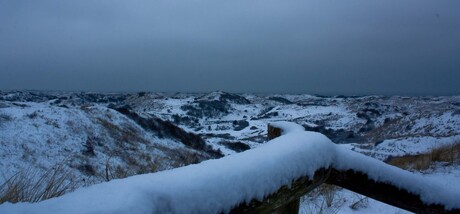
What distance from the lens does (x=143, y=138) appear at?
19.2 metres

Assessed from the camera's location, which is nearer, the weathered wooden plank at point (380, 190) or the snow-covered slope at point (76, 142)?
the weathered wooden plank at point (380, 190)

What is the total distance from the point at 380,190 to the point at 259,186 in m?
0.86

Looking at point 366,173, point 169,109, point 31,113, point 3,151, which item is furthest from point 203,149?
point 169,109

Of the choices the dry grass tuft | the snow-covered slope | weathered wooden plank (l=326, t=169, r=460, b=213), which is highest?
weathered wooden plank (l=326, t=169, r=460, b=213)

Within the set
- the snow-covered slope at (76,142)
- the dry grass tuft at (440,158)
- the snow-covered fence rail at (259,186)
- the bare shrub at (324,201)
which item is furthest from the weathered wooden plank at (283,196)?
the snow-covered slope at (76,142)

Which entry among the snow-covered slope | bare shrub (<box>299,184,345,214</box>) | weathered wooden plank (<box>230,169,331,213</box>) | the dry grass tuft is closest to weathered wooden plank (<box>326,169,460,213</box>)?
weathered wooden plank (<box>230,169,331,213</box>)

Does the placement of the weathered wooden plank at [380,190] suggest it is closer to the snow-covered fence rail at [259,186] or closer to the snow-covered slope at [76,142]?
the snow-covered fence rail at [259,186]

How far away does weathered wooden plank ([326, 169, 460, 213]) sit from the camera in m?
1.43

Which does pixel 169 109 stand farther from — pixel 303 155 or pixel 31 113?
pixel 303 155

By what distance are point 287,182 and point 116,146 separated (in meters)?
15.8

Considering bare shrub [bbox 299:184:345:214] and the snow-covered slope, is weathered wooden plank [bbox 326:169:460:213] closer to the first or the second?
bare shrub [bbox 299:184:345:214]

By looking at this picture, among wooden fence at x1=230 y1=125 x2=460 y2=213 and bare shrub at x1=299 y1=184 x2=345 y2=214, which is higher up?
wooden fence at x1=230 y1=125 x2=460 y2=213

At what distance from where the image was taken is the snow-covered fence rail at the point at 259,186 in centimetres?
71

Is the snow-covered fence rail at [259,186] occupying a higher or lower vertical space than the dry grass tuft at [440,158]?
higher
